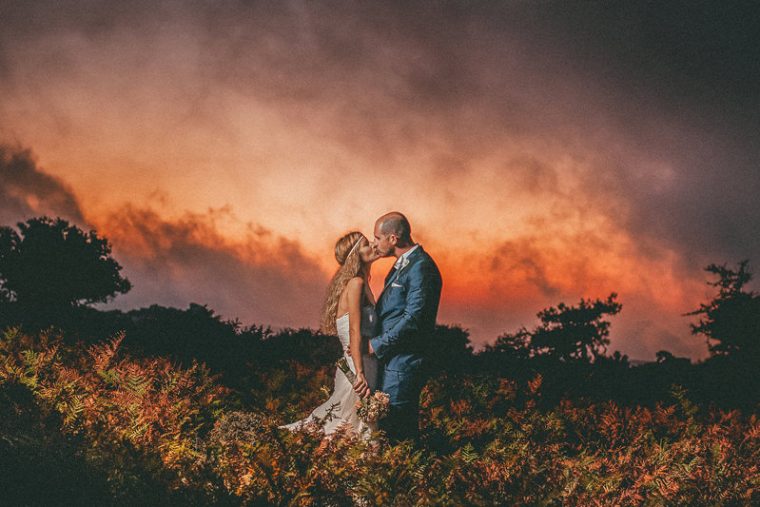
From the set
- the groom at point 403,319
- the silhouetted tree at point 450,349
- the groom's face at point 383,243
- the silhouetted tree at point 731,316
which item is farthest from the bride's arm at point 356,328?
the silhouetted tree at point 731,316

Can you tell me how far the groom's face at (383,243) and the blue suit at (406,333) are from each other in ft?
0.61

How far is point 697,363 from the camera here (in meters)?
11.1

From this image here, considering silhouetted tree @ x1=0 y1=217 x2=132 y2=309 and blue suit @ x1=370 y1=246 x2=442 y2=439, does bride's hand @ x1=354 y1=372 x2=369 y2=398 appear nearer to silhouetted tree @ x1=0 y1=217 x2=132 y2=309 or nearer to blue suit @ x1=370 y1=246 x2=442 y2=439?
blue suit @ x1=370 y1=246 x2=442 y2=439

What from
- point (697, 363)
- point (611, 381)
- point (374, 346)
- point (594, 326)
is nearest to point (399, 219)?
point (374, 346)

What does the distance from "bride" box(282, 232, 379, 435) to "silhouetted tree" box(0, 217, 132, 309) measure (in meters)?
19.9

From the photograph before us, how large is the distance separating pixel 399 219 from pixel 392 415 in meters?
1.73

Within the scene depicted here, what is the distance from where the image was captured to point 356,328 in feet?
17.7

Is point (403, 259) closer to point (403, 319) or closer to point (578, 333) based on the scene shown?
point (403, 319)

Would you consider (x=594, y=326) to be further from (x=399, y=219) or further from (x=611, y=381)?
(x=399, y=219)

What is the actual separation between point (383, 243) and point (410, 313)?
712 millimetres

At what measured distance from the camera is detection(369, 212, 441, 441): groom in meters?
5.18

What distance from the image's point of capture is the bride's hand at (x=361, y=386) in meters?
5.32

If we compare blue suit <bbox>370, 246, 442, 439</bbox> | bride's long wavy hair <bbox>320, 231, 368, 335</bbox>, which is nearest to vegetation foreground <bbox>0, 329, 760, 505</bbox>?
blue suit <bbox>370, 246, 442, 439</bbox>

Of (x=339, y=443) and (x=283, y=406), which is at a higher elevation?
(x=283, y=406)
